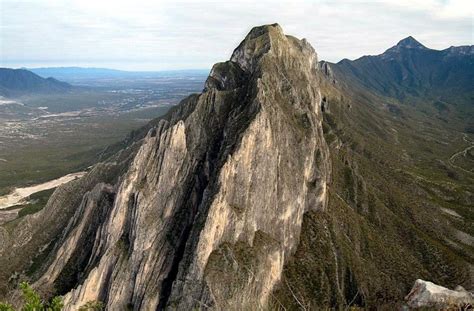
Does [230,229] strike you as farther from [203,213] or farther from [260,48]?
[260,48]

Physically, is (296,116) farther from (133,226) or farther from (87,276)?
(87,276)

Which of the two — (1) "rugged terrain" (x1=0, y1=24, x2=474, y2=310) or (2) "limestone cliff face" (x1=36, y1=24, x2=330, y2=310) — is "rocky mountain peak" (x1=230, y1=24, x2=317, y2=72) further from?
(2) "limestone cliff face" (x1=36, y1=24, x2=330, y2=310)

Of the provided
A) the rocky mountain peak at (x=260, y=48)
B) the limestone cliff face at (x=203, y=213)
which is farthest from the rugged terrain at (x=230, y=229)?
the rocky mountain peak at (x=260, y=48)

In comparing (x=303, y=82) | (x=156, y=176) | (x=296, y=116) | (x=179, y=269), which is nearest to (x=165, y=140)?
(x=156, y=176)

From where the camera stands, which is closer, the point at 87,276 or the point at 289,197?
the point at 87,276

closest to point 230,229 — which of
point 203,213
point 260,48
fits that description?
point 203,213

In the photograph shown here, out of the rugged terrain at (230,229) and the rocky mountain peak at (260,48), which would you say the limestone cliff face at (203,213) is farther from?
the rocky mountain peak at (260,48)

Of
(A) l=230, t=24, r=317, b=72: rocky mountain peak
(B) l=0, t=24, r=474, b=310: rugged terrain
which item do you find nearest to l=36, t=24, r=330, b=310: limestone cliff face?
(B) l=0, t=24, r=474, b=310: rugged terrain
